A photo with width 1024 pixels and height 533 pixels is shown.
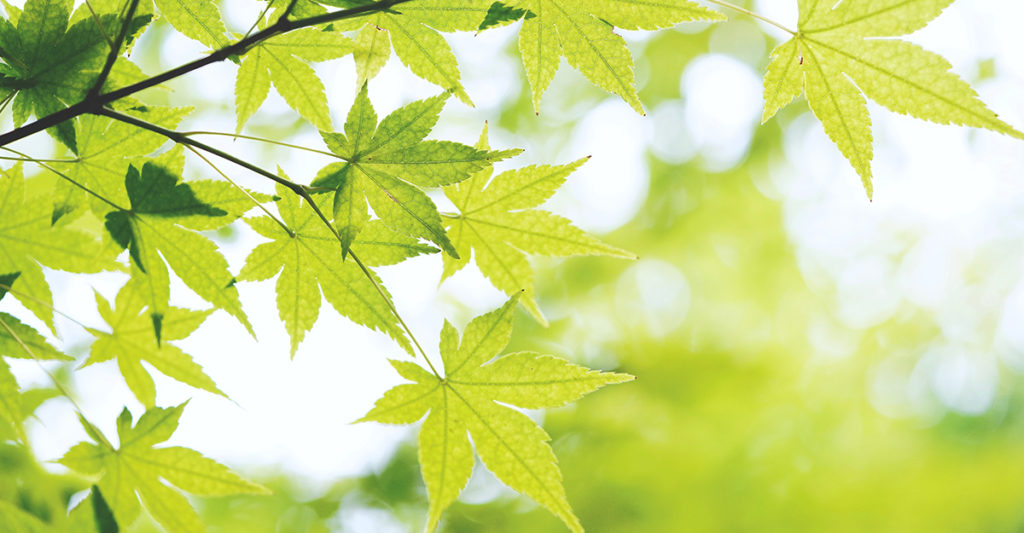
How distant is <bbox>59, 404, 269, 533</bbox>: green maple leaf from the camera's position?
1.43 meters

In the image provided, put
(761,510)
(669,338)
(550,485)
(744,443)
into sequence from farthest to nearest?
(669,338), (744,443), (761,510), (550,485)

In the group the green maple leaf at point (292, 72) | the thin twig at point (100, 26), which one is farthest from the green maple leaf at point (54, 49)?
the green maple leaf at point (292, 72)

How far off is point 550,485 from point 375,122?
0.74 meters

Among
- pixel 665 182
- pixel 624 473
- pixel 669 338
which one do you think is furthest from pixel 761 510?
pixel 665 182

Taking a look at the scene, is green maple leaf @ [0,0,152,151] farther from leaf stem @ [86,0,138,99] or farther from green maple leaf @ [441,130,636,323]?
green maple leaf @ [441,130,636,323]

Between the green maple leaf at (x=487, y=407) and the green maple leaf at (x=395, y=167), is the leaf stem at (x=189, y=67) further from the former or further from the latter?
the green maple leaf at (x=487, y=407)

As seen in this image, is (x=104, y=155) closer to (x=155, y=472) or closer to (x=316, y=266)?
(x=316, y=266)

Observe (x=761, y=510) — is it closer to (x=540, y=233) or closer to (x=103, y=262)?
(x=540, y=233)

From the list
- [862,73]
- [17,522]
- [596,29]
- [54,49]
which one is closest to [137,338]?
[17,522]

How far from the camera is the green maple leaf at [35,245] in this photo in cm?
139

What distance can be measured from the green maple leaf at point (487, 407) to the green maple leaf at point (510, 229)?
21 centimetres

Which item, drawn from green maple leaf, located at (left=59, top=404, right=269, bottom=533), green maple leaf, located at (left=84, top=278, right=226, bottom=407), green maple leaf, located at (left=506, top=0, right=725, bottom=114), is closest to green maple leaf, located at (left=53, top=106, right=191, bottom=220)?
green maple leaf, located at (left=84, top=278, right=226, bottom=407)

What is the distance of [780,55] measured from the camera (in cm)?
119

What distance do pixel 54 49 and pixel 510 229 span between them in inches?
36.0
